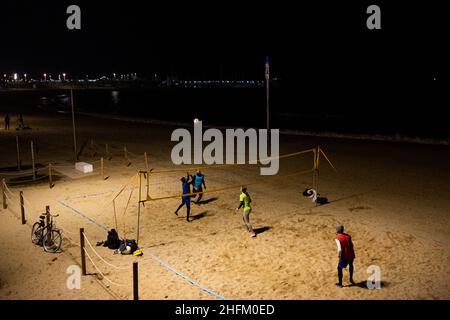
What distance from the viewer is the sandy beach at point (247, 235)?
416 inches

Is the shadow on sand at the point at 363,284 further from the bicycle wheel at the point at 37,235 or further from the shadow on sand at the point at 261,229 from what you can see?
the bicycle wheel at the point at 37,235

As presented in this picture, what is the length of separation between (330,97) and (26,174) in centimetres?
12234

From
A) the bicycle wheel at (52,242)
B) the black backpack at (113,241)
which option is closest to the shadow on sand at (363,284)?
the black backpack at (113,241)

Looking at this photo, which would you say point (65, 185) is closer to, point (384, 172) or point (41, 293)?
point (41, 293)

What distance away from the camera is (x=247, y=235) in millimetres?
14055

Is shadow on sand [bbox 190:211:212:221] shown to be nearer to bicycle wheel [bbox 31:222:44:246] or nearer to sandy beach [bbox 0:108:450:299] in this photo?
sandy beach [bbox 0:108:450:299]

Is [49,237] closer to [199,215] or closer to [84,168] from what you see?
[199,215]

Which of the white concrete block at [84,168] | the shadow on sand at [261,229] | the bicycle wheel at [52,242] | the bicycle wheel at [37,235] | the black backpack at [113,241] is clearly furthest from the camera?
the white concrete block at [84,168]

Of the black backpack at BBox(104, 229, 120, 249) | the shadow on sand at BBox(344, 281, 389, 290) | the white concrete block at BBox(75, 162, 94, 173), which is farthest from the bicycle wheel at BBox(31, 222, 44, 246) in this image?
the white concrete block at BBox(75, 162, 94, 173)

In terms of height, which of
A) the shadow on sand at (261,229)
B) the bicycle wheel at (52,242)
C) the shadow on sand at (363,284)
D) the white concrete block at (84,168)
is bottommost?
the shadow on sand at (363,284)

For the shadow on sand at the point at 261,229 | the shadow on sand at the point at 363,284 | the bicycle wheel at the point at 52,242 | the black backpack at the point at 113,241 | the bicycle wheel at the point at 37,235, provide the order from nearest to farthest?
the shadow on sand at the point at 363,284, the bicycle wheel at the point at 52,242, the black backpack at the point at 113,241, the bicycle wheel at the point at 37,235, the shadow on sand at the point at 261,229

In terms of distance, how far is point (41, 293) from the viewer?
10258mm
